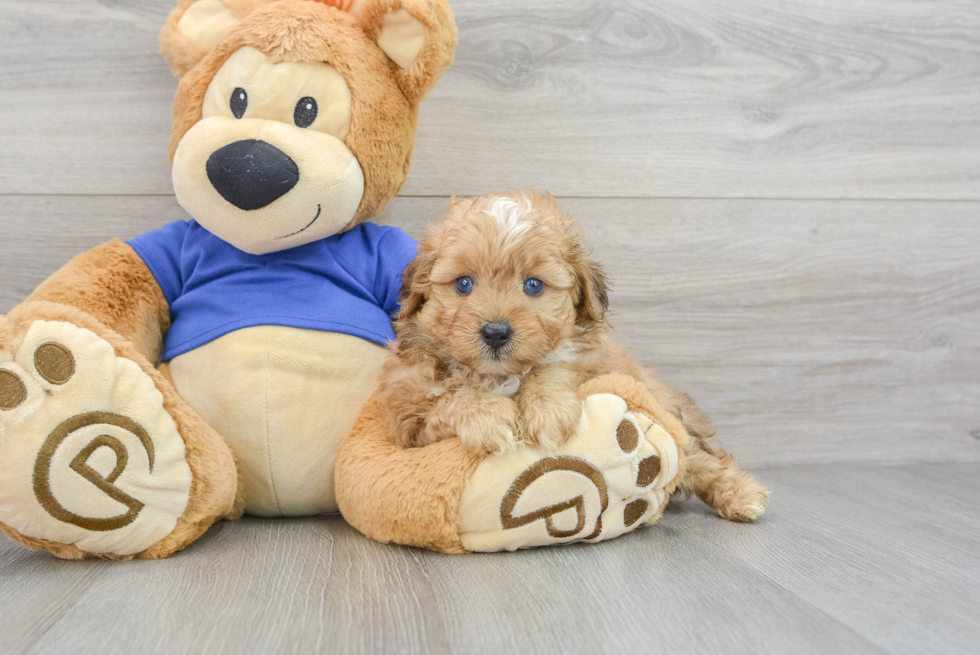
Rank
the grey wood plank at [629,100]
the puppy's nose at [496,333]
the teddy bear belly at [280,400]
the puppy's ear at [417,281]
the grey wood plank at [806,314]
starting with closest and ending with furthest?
the puppy's nose at [496,333], the puppy's ear at [417,281], the teddy bear belly at [280,400], the grey wood plank at [629,100], the grey wood plank at [806,314]

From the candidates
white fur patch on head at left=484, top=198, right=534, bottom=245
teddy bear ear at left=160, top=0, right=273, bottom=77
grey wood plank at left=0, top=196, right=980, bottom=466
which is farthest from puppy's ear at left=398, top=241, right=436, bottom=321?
teddy bear ear at left=160, top=0, right=273, bottom=77

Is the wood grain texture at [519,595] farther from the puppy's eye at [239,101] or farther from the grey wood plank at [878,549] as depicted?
the puppy's eye at [239,101]

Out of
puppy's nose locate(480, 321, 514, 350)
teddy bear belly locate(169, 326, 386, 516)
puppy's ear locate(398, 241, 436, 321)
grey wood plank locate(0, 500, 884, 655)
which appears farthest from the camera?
teddy bear belly locate(169, 326, 386, 516)

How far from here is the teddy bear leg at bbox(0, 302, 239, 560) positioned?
1268mm

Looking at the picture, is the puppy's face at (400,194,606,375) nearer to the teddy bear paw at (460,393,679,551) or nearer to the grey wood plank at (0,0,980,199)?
the teddy bear paw at (460,393,679,551)

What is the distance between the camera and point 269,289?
165cm

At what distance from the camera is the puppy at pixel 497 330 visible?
1.35 meters

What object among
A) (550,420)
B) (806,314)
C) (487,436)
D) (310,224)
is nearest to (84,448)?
(310,224)

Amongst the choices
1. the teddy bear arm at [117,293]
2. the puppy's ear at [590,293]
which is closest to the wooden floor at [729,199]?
the teddy bear arm at [117,293]

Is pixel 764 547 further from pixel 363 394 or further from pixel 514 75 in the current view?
pixel 514 75

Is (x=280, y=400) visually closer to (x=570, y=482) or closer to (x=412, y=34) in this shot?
(x=570, y=482)

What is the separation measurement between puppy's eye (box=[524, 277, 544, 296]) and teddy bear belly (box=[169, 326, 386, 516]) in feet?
1.52

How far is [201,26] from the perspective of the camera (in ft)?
5.38

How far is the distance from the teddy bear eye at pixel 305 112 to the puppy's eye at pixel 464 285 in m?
0.50
